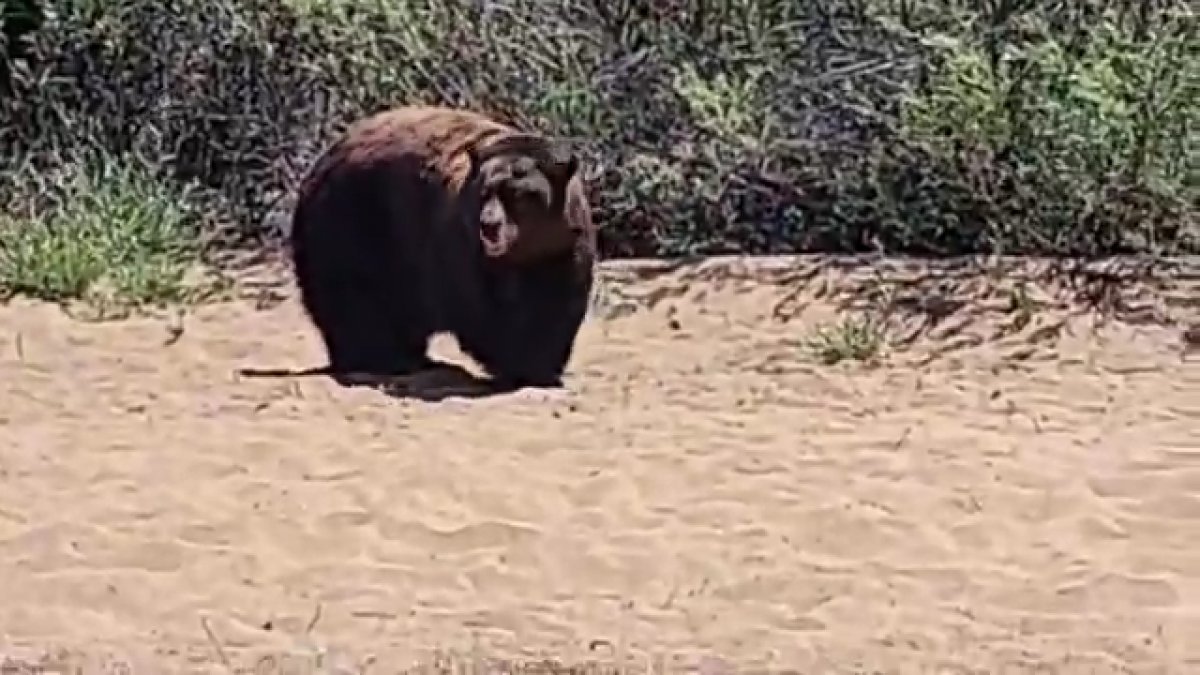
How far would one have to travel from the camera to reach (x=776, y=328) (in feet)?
39.0

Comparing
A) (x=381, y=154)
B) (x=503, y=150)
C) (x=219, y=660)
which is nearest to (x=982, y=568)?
(x=219, y=660)

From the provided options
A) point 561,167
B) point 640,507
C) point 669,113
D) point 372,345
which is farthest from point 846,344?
point 669,113

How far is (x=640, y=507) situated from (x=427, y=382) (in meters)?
2.82

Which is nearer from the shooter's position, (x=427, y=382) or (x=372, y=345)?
(x=427, y=382)

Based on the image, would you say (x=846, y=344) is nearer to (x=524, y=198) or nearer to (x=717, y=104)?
(x=524, y=198)

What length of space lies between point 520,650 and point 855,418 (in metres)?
3.39

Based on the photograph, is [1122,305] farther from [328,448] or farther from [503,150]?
[328,448]

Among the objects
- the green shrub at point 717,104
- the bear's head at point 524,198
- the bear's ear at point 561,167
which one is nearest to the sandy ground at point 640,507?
the bear's head at point 524,198

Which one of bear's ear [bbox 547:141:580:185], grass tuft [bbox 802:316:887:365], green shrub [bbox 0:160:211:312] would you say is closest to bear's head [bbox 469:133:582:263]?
bear's ear [bbox 547:141:580:185]

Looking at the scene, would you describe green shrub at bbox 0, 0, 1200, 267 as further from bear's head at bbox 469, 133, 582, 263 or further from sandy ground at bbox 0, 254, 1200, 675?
bear's head at bbox 469, 133, 582, 263

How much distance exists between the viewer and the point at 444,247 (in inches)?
403

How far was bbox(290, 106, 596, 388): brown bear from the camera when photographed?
995 centimetres

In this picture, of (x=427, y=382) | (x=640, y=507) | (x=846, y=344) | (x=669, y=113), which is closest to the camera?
(x=640, y=507)

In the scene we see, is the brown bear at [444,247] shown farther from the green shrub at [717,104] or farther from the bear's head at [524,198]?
the green shrub at [717,104]
